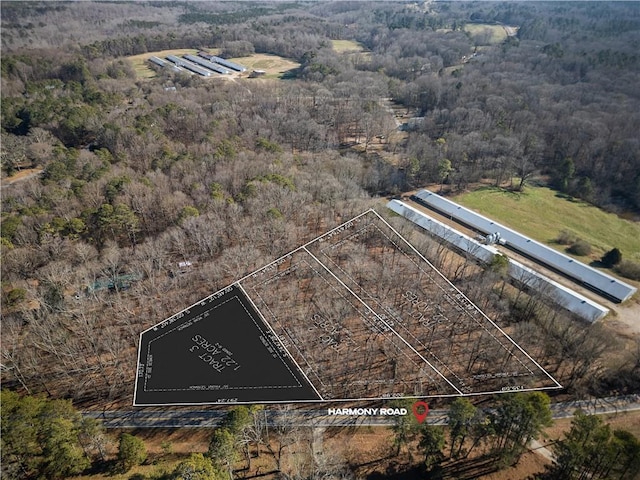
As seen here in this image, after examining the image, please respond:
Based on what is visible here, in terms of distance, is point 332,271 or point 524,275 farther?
point 524,275

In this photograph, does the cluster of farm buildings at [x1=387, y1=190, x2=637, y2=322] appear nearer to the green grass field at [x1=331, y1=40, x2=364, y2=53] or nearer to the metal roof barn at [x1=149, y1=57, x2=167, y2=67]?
the metal roof barn at [x1=149, y1=57, x2=167, y2=67]

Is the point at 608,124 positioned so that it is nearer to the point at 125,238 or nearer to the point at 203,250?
the point at 203,250

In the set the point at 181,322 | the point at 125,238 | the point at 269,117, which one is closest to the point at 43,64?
the point at 269,117

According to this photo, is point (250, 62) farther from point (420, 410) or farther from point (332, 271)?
point (420, 410)
